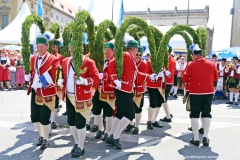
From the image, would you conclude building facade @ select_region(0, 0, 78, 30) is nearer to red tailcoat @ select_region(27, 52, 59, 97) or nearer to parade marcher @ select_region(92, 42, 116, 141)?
parade marcher @ select_region(92, 42, 116, 141)

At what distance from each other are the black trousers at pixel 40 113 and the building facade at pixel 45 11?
1977 inches

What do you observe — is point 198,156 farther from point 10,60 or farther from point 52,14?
point 52,14

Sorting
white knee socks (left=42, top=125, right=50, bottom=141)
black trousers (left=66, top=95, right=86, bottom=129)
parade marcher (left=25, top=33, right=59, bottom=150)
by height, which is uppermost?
parade marcher (left=25, top=33, right=59, bottom=150)

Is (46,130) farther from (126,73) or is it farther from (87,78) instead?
(126,73)

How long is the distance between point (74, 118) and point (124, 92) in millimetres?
1038

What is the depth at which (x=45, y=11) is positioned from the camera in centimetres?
6009

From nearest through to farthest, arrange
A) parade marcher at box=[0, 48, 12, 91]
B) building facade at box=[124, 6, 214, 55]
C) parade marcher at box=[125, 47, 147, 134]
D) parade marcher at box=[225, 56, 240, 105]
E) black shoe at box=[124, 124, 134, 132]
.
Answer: parade marcher at box=[125, 47, 147, 134], black shoe at box=[124, 124, 134, 132], parade marcher at box=[225, 56, 240, 105], parade marcher at box=[0, 48, 12, 91], building facade at box=[124, 6, 214, 55]

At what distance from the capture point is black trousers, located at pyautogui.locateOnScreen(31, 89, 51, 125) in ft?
16.5

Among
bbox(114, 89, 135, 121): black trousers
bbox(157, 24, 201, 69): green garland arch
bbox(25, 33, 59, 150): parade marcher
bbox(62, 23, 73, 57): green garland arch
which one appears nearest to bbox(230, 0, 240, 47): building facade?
bbox(157, 24, 201, 69): green garland arch

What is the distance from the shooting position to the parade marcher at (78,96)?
4730mm

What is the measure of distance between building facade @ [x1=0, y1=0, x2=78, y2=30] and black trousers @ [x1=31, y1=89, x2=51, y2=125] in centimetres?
5022

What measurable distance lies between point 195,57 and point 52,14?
203 ft

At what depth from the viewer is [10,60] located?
14484 mm

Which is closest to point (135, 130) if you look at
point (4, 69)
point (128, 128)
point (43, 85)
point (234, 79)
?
point (128, 128)
